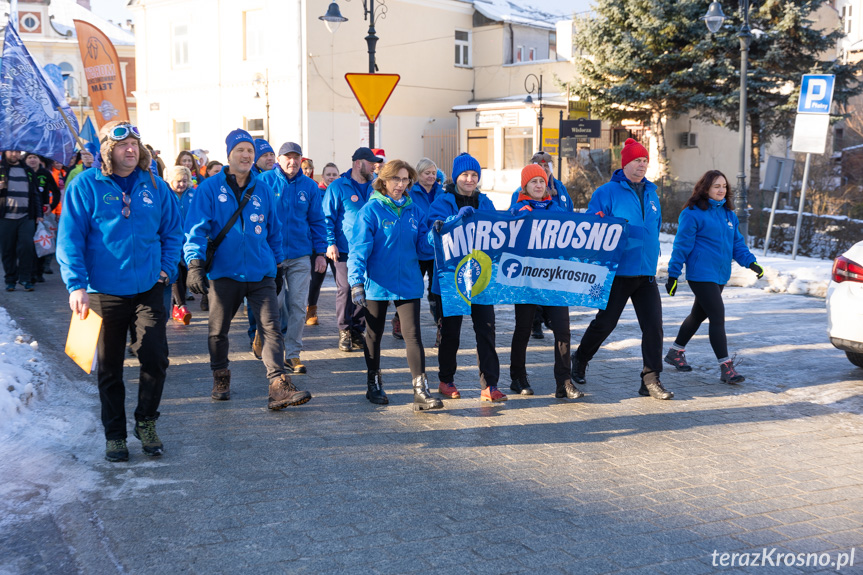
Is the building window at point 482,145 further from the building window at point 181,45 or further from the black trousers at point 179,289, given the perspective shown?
the black trousers at point 179,289

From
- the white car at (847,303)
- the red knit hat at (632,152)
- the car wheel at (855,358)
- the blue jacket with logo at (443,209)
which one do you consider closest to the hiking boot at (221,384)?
the blue jacket with logo at (443,209)

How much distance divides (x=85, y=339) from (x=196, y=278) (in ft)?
4.15

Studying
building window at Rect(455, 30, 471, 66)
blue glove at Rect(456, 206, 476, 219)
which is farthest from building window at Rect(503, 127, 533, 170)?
blue glove at Rect(456, 206, 476, 219)

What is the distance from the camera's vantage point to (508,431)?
6.24 metres

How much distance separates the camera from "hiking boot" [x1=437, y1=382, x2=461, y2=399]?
23.6 ft

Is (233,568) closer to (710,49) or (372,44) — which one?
(372,44)

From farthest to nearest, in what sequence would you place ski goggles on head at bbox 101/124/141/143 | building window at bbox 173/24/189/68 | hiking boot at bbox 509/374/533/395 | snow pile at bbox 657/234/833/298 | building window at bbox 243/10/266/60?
building window at bbox 173/24/189/68
building window at bbox 243/10/266/60
snow pile at bbox 657/234/833/298
hiking boot at bbox 509/374/533/395
ski goggles on head at bbox 101/124/141/143

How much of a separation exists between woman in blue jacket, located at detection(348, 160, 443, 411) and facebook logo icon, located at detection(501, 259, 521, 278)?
0.78m

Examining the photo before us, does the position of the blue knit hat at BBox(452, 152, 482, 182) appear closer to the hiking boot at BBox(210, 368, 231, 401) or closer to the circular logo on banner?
the circular logo on banner

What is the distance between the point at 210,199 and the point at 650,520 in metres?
3.97

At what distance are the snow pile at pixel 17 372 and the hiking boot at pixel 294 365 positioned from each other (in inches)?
79.7

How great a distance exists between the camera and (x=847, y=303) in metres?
7.67

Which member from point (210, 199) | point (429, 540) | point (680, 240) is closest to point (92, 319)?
point (210, 199)

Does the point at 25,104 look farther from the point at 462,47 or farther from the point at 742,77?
the point at 462,47
